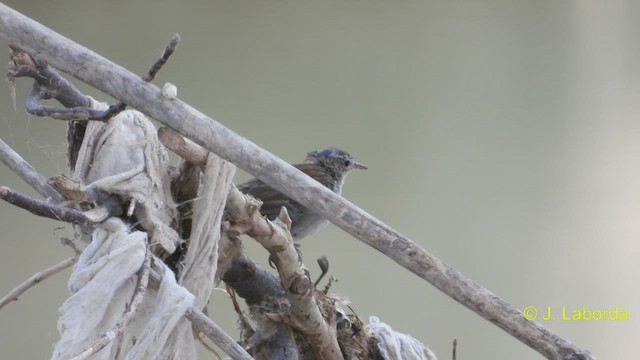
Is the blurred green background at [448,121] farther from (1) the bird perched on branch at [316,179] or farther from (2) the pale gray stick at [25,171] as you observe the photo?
(2) the pale gray stick at [25,171]

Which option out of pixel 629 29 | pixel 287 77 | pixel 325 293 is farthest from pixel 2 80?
pixel 629 29

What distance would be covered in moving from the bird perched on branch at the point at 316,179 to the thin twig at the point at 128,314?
1183 mm

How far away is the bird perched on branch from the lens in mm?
2127

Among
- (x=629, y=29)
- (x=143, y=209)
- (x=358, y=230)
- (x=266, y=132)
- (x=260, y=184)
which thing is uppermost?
(x=629, y=29)

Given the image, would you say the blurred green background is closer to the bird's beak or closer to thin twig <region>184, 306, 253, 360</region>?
the bird's beak

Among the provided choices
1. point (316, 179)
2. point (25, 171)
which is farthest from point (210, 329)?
point (316, 179)

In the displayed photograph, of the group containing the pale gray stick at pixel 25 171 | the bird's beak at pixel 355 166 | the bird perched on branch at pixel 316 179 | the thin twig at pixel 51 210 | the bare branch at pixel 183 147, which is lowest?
the thin twig at pixel 51 210

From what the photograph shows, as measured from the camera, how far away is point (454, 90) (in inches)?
111

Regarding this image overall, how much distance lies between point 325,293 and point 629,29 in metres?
1.97

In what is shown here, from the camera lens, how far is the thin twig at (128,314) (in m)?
0.78

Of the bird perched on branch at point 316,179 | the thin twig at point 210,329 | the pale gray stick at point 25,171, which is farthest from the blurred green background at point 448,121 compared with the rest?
the thin twig at point 210,329

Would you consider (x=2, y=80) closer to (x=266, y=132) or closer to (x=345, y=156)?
(x=266, y=132)

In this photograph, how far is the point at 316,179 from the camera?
2582 mm

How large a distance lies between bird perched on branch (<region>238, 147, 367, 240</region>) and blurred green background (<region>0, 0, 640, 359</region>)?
168mm
